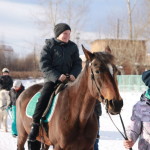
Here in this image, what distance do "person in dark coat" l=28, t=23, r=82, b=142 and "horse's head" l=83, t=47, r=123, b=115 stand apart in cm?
107

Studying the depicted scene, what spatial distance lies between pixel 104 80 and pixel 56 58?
1584mm

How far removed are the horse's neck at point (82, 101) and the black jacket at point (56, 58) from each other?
0.69 meters

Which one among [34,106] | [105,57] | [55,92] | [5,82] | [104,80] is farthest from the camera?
[5,82]

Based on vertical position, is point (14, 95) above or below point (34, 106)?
below

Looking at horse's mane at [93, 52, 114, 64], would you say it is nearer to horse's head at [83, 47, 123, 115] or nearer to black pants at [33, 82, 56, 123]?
horse's head at [83, 47, 123, 115]

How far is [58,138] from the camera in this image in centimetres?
395

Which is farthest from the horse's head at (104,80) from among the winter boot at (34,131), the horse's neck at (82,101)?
the winter boot at (34,131)

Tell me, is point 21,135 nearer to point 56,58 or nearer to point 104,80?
point 56,58

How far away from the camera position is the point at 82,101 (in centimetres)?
380

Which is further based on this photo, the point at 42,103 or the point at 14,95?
the point at 14,95

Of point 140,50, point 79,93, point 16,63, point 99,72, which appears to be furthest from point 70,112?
point 16,63

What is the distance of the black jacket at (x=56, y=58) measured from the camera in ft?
14.9

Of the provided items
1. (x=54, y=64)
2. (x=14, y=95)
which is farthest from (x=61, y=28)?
(x=14, y=95)

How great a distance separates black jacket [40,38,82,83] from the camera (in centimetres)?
454
